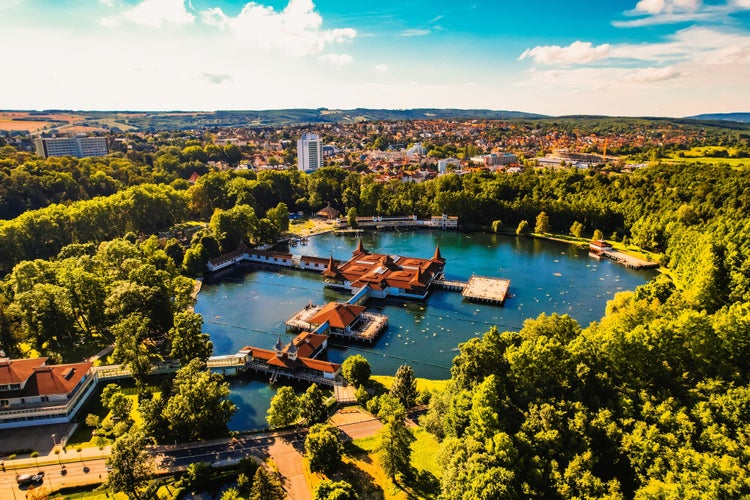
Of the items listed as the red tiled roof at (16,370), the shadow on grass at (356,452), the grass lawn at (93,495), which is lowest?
the grass lawn at (93,495)

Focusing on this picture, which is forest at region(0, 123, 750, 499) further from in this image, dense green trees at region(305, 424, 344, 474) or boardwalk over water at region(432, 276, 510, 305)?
boardwalk over water at region(432, 276, 510, 305)

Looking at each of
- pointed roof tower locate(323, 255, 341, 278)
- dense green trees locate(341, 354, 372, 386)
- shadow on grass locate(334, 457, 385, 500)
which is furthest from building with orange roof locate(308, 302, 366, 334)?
shadow on grass locate(334, 457, 385, 500)

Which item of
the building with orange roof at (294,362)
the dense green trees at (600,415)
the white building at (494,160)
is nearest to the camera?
the dense green trees at (600,415)

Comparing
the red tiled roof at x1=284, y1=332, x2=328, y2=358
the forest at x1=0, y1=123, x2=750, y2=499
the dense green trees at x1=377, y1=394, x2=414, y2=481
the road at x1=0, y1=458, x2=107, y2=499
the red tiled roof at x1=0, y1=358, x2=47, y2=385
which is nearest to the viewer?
the forest at x1=0, y1=123, x2=750, y2=499

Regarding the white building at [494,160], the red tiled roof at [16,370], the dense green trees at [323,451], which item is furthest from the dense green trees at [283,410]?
the white building at [494,160]

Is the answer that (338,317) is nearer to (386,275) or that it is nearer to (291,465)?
(386,275)

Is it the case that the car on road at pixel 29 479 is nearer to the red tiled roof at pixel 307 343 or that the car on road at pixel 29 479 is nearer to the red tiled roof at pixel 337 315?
the red tiled roof at pixel 307 343

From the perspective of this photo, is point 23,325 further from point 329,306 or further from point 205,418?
point 329,306
